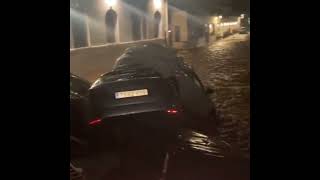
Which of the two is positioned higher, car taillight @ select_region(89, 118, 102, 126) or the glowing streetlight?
the glowing streetlight

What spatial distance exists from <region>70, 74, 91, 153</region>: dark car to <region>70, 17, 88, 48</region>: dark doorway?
270 millimetres

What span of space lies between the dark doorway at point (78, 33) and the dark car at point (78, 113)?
27 cm

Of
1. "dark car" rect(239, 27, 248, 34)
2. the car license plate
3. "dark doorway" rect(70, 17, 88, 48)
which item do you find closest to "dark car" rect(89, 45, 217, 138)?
the car license plate

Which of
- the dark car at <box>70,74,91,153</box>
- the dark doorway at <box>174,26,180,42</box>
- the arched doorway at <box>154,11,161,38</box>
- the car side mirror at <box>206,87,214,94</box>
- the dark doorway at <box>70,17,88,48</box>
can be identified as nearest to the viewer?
the dark doorway at <box>70,17,88,48</box>

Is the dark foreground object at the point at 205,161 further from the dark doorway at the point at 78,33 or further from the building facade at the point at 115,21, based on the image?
the dark doorway at the point at 78,33

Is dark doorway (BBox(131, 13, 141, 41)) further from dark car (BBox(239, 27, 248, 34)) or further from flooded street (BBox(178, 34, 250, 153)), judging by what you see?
dark car (BBox(239, 27, 248, 34))

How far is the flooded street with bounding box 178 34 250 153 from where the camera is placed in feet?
11.7

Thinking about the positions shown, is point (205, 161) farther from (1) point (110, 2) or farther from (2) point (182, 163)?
(1) point (110, 2)
